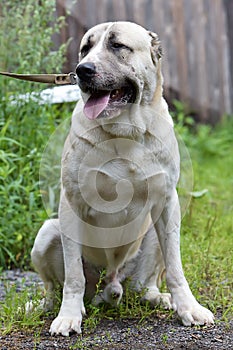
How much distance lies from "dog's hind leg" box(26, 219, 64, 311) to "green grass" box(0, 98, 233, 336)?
186mm

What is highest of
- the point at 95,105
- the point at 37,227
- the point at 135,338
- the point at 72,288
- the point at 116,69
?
the point at 116,69

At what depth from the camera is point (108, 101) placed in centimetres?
334

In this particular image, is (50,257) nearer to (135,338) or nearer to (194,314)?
(135,338)

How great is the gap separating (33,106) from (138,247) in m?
1.67

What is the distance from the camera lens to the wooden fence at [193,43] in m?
8.38

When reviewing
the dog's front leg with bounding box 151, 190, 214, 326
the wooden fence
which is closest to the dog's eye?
the dog's front leg with bounding box 151, 190, 214, 326

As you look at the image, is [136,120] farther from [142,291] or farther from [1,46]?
[1,46]

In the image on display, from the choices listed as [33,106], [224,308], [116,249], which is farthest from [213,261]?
[33,106]

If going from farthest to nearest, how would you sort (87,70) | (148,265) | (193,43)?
(193,43)
(148,265)
(87,70)

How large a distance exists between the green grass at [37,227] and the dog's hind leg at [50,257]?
0.19m

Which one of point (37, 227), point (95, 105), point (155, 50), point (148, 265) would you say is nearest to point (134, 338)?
point (148, 265)

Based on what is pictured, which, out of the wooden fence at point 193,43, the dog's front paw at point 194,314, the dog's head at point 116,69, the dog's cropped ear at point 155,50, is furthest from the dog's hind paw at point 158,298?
the wooden fence at point 193,43

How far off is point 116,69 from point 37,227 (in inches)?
70.7

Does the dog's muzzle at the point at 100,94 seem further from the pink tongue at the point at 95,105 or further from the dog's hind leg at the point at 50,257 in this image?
the dog's hind leg at the point at 50,257
